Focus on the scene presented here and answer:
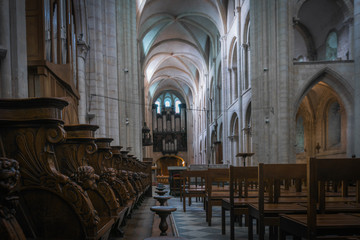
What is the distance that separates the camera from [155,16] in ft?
78.8

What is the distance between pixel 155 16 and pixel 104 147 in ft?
72.0

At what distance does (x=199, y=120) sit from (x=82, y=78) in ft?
95.4

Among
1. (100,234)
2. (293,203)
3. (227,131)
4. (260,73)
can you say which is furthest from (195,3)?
(100,234)

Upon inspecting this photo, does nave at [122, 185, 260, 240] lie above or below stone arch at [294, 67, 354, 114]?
below

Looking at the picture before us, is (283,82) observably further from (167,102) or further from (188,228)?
(167,102)

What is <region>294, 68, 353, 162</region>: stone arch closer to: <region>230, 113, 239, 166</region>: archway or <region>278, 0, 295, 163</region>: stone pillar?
<region>278, 0, 295, 163</region>: stone pillar

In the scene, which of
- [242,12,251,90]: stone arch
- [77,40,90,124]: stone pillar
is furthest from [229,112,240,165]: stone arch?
[77,40,90,124]: stone pillar

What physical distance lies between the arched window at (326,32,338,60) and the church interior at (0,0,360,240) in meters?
0.06

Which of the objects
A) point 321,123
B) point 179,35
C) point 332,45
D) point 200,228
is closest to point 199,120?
point 179,35

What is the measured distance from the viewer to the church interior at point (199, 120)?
2.05 metres

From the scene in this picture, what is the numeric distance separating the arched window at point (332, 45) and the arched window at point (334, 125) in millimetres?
2698

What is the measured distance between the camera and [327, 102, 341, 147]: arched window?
58.4 feet

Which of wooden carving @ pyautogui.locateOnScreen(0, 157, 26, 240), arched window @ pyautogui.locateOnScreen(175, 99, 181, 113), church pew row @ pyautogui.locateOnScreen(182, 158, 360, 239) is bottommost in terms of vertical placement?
church pew row @ pyautogui.locateOnScreen(182, 158, 360, 239)

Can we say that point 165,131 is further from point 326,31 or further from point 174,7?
→ point 326,31
